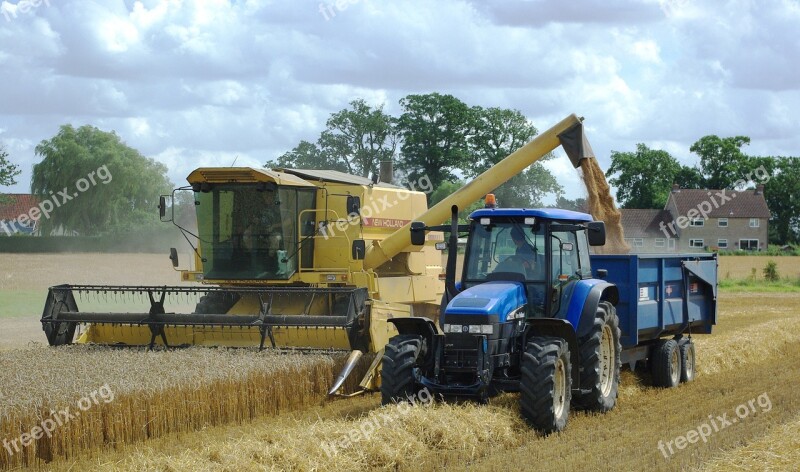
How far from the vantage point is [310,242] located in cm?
1319

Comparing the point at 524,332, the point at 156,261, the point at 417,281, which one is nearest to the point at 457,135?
the point at 156,261

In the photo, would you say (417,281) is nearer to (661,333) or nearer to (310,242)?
(310,242)

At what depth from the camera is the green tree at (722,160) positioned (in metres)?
75.1

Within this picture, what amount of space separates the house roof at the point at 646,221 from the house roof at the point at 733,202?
315cm

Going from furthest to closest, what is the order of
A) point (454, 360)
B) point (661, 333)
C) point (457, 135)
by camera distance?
point (457, 135) → point (661, 333) → point (454, 360)

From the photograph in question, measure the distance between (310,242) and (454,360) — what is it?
5.13 metres

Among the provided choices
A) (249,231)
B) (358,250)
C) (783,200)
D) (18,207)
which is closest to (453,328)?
(358,250)

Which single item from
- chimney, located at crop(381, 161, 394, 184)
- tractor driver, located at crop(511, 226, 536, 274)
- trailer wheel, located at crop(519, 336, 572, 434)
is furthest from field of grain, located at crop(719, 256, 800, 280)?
trailer wheel, located at crop(519, 336, 572, 434)

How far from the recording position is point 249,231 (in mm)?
12875

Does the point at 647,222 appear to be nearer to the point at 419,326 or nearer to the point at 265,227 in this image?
the point at 265,227

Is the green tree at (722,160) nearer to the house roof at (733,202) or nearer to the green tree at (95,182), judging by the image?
the house roof at (733,202)

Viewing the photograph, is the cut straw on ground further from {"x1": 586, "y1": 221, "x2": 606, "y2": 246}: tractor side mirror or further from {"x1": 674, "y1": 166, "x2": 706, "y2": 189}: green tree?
{"x1": 674, "y1": 166, "x2": 706, "y2": 189}: green tree

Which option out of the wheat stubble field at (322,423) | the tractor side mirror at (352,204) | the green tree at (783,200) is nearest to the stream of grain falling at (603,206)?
the wheat stubble field at (322,423)

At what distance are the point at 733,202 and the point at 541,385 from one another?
66.6 meters
